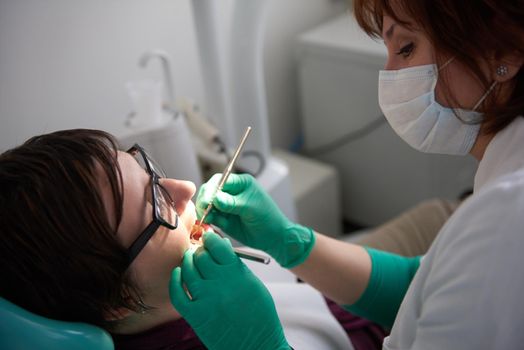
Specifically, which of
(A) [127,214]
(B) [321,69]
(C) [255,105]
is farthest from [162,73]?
(A) [127,214]

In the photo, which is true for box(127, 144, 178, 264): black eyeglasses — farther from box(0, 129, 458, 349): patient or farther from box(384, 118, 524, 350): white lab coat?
box(384, 118, 524, 350): white lab coat

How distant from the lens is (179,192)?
0.90 m

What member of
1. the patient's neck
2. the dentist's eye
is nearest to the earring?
the dentist's eye

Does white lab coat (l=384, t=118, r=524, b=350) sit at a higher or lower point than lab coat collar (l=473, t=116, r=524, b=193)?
lower

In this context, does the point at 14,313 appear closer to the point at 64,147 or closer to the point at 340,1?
the point at 64,147

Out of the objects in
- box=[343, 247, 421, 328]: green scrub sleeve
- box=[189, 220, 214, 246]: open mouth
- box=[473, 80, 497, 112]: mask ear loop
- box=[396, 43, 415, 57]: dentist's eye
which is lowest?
box=[343, 247, 421, 328]: green scrub sleeve

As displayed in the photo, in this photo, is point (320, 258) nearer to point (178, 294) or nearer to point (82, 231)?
point (178, 294)

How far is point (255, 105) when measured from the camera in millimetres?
1498

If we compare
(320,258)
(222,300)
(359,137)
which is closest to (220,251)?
(222,300)

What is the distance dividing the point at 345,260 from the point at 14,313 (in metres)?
0.66

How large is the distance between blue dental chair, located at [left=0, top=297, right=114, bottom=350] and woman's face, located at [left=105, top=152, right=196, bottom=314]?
12 cm

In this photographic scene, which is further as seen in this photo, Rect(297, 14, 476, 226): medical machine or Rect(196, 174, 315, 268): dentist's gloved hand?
Rect(297, 14, 476, 226): medical machine

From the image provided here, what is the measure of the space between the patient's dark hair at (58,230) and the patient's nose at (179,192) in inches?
4.4

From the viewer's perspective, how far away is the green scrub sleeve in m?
1.12
